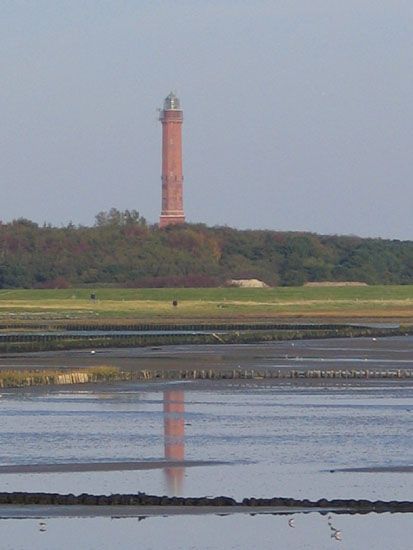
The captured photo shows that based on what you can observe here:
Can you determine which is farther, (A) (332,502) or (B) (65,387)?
(B) (65,387)

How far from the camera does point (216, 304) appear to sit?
93875mm

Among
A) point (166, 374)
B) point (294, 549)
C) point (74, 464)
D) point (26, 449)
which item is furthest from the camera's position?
point (166, 374)

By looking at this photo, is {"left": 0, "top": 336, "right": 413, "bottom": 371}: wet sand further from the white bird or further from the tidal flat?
the white bird

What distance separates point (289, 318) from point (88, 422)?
50.7 m

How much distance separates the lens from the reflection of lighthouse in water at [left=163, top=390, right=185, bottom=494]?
2109 centimetres

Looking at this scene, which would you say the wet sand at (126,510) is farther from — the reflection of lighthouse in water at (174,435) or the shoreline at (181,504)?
the reflection of lighthouse in water at (174,435)

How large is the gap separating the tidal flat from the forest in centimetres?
7851

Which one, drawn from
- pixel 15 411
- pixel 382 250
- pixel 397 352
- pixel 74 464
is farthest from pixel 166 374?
pixel 382 250

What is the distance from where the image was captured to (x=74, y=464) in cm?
2244

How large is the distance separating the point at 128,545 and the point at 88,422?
11700 mm

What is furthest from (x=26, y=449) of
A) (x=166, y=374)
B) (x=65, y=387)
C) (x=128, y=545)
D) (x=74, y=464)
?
(x=166, y=374)

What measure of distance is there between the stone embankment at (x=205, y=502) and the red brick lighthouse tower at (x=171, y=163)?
98.2 metres

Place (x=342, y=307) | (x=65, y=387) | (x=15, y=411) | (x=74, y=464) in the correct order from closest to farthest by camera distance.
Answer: (x=74, y=464), (x=15, y=411), (x=65, y=387), (x=342, y=307)

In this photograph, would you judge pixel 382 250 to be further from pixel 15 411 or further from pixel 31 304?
pixel 15 411
